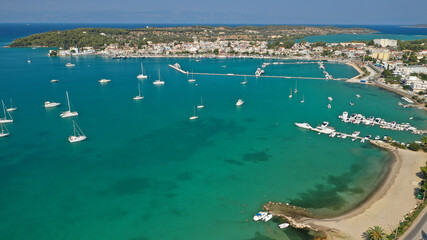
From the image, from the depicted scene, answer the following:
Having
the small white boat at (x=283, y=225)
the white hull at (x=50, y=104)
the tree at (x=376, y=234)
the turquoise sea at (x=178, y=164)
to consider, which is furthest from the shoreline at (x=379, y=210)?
the white hull at (x=50, y=104)

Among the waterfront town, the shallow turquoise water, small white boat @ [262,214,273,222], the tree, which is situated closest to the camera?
the tree

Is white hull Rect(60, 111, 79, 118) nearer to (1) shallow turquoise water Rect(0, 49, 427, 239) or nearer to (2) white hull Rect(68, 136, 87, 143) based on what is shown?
(1) shallow turquoise water Rect(0, 49, 427, 239)

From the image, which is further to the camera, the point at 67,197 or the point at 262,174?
the point at 262,174

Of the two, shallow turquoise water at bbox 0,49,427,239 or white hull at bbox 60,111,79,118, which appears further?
white hull at bbox 60,111,79,118

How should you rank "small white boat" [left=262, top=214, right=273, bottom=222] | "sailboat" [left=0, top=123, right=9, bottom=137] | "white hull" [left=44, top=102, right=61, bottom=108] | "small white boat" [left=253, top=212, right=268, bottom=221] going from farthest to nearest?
"white hull" [left=44, top=102, right=61, bottom=108] < "sailboat" [left=0, top=123, right=9, bottom=137] < "small white boat" [left=253, top=212, right=268, bottom=221] < "small white boat" [left=262, top=214, right=273, bottom=222]

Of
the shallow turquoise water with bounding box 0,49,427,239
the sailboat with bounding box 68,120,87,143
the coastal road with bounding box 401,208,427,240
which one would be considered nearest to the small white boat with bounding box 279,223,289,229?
the shallow turquoise water with bounding box 0,49,427,239

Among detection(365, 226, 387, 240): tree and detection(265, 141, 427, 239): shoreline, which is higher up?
detection(365, 226, 387, 240): tree

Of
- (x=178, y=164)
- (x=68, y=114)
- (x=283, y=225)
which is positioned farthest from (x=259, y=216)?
(x=68, y=114)

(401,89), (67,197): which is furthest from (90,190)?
(401,89)

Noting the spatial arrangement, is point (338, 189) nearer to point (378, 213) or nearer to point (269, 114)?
point (378, 213)
